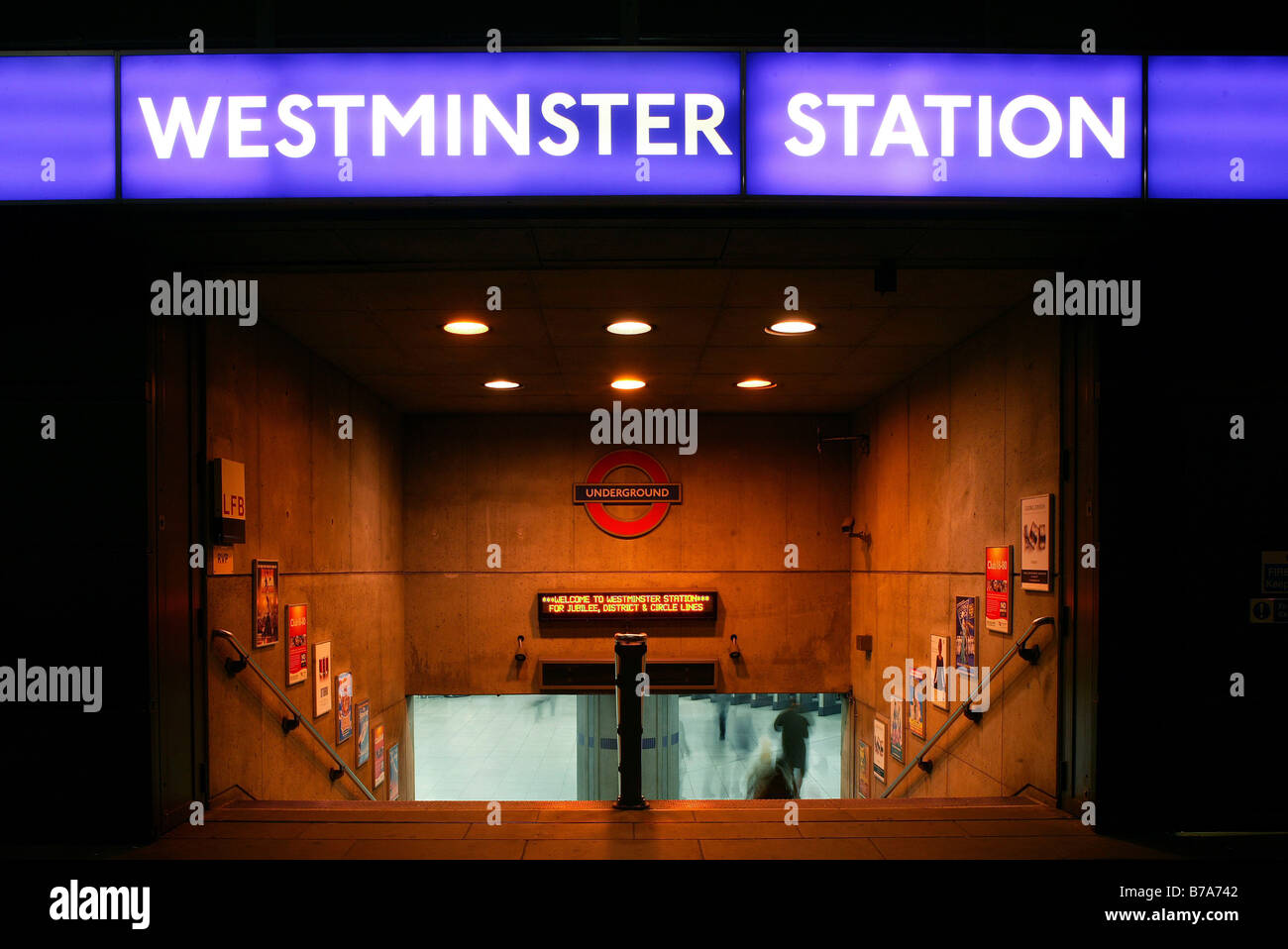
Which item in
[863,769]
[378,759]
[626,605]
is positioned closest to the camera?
[378,759]

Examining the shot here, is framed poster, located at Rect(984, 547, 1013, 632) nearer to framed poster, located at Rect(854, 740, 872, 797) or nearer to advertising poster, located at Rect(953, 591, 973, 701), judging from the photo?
advertising poster, located at Rect(953, 591, 973, 701)

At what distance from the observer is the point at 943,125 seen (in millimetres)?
2961

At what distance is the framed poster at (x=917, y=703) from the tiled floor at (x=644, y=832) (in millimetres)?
1950

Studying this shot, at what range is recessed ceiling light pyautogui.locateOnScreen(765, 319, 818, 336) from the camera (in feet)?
15.4

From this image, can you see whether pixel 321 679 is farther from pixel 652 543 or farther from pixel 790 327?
pixel 790 327

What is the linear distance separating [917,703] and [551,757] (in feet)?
25.8

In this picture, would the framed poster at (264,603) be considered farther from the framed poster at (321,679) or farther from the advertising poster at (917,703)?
the advertising poster at (917,703)

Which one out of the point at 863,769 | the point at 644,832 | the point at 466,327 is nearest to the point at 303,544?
the point at 466,327

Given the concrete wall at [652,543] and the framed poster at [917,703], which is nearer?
the framed poster at [917,703]

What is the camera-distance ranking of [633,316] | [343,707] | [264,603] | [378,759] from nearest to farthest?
[264,603] → [633,316] → [343,707] → [378,759]

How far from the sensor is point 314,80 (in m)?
2.92

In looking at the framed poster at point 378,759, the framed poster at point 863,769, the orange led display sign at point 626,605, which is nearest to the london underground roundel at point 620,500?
the orange led display sign at point 626,605

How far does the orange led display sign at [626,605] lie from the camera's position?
7750mm
